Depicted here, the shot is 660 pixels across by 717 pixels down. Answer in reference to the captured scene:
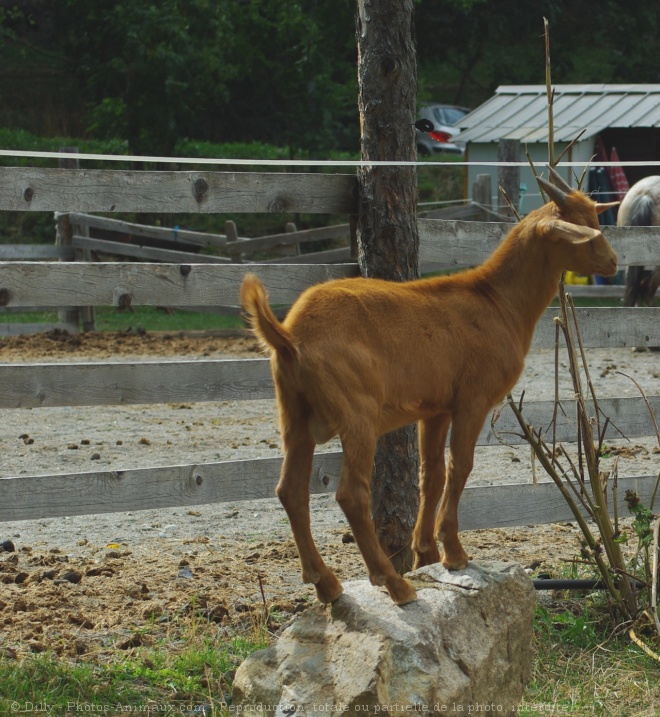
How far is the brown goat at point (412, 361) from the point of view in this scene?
133 inches

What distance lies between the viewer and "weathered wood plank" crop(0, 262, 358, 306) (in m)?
5.03

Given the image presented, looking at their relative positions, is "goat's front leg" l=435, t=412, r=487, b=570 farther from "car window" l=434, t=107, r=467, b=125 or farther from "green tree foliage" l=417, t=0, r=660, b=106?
"green tree foliage" l=417, t=0, r=660, b=106

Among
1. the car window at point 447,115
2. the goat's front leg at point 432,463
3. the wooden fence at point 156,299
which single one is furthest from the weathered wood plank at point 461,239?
the car window at point 447,115

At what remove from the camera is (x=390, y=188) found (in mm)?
4875

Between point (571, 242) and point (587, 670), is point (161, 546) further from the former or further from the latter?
point (571, 242)

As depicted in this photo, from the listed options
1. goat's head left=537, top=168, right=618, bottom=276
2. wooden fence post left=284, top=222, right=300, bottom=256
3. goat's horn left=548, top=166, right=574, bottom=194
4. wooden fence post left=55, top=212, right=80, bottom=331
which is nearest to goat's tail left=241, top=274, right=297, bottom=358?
goat's head left=537, top=168, right=618, bottom=276

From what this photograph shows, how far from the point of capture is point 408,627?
348 centimetres

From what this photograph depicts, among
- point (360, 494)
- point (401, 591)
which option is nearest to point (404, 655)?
point (401, 591)

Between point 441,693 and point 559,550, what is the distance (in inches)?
110

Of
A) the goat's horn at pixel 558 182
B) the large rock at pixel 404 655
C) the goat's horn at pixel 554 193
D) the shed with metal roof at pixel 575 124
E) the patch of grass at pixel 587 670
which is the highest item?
the shed with metal roof at pixel 575 124

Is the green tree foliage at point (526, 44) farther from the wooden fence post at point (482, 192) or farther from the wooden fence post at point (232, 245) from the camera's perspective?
the wooden fence post at point (232, 245)

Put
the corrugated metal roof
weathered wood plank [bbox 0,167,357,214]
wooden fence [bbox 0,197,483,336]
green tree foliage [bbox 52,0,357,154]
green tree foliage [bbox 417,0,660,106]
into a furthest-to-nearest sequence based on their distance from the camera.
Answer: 1. green tree foliage [bbox 417,0,660,106]
2. green tree foliage [bbox 52,0,357,154]
3. the corrugated metal roof
4. wooden fence [bbox 0,197,483,336]
5. weathered wood plank [bbox 0,167,357,214]

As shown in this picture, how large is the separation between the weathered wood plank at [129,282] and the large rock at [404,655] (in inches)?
75.8

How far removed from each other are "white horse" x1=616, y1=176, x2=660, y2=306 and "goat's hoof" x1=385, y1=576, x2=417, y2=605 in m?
11.0
